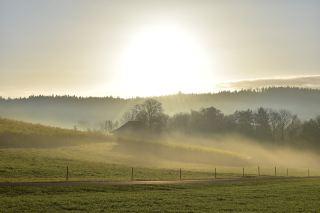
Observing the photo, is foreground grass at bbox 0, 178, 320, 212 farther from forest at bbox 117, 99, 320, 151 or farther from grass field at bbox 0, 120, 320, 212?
forest at bbox 117, 99, 320, 151

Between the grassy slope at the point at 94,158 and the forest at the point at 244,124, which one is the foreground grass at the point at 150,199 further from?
the forest at the point at 244,124

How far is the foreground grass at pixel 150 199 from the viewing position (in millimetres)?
36781

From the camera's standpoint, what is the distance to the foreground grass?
36781 millimetres

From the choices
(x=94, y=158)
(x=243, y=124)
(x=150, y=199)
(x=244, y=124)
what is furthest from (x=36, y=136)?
(x=244, y=124)

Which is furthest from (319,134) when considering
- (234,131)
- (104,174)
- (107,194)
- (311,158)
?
(107,194)

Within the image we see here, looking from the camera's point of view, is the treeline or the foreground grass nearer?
the foreground grass

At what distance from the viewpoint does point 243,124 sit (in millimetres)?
181875

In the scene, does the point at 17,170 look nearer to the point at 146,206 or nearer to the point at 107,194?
the point at 107,194

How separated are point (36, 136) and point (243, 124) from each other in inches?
3555

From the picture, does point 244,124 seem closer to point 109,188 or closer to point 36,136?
point 36,136

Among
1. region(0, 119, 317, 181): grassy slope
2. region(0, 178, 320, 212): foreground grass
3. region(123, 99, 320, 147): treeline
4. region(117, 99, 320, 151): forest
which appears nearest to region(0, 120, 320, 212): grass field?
region(0, 178, 320, 212): foreground grass

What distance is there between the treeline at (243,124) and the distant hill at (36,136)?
35189mm

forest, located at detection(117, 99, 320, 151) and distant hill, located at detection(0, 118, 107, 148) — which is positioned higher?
forest, located at detection(117, 99, 320, 151)

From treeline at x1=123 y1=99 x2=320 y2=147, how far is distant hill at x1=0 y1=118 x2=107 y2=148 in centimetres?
3519
